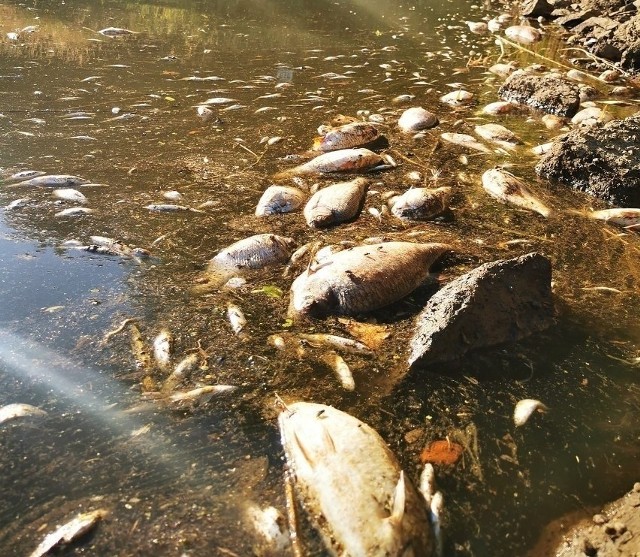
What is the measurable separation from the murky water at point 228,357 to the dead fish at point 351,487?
0.10m

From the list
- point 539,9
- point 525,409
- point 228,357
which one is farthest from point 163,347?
point 539,9

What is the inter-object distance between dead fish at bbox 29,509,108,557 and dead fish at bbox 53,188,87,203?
8.55 feet


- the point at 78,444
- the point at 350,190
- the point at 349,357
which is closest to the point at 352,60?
the point at 350,190

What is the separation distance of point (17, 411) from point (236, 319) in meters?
1.02

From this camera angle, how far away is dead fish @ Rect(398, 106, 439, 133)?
574cm

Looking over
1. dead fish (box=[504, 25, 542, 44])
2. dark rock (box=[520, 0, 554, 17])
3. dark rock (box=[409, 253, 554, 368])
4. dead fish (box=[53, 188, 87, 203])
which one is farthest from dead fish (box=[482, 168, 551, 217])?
dark rock (box=[520, 0, 554, 17])

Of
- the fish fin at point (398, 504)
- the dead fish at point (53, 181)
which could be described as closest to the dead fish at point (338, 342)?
the fish fin at point (398, 504)

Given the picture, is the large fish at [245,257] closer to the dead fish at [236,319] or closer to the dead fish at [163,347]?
the dead fish at [236,319]

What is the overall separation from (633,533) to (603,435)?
520 mm

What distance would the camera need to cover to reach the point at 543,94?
6.54 metres

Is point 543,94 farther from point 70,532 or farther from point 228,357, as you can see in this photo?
point 70,532

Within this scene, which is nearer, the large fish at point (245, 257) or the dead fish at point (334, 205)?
the large fish at point (245, 257)

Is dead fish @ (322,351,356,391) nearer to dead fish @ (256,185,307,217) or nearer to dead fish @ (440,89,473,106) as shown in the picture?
dead fish @ (256,185,307,217)

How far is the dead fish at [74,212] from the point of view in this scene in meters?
3.79
